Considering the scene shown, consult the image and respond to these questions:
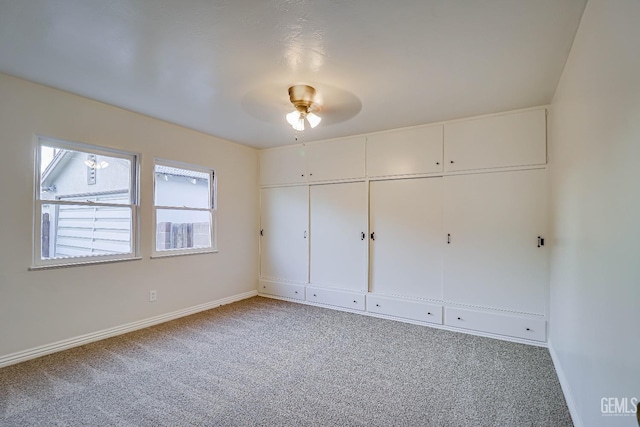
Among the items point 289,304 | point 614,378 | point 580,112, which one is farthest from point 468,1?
point 289,304

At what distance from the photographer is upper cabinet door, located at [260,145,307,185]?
15.4ft

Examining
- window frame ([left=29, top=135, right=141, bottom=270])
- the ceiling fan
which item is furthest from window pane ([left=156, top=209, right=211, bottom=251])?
the ceiling fan

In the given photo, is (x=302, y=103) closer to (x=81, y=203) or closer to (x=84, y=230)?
(x=81, y=203)

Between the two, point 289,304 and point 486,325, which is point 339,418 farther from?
point 289,304

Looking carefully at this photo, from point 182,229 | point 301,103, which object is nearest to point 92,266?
point 182,229

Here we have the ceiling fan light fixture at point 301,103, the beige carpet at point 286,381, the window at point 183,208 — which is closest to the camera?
the beige carpet at point 286,381

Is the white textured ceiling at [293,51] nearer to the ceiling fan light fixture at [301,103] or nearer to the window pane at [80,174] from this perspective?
the ceiling fan light fixture at [301,103]

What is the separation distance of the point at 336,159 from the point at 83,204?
9.88ft

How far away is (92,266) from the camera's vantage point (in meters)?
3.06

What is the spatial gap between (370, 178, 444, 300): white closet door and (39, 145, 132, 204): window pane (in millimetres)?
3026

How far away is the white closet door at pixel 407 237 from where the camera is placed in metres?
3.68

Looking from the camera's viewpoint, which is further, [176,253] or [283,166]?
[283,166]

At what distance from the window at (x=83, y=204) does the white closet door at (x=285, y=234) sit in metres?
1.99

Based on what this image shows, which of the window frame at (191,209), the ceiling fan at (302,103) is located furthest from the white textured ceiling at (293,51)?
the window frame at (191,209)
